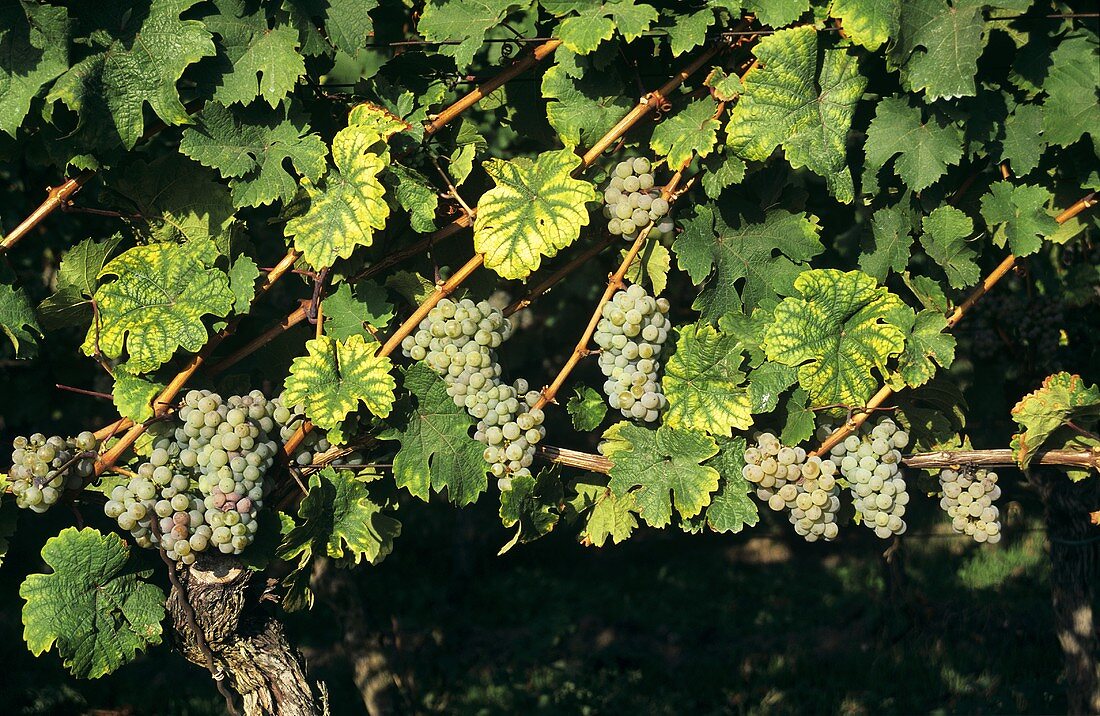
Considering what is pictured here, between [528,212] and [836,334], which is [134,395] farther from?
[836,334]

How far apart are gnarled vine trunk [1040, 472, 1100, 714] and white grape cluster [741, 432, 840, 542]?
1935 millimetres

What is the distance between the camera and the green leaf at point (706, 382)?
281 cm

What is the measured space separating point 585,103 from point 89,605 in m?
1.88

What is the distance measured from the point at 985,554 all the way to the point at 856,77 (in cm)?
580

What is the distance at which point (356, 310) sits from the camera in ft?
9.08

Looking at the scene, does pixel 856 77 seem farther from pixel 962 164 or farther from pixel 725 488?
pixel 725 488

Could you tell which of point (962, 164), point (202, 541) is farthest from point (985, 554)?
point (202, 541)

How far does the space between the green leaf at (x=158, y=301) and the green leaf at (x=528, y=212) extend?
2.37ft

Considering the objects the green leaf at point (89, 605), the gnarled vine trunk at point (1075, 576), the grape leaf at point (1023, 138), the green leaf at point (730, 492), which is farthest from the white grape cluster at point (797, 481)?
the gnarled vine trunk at point (1075, 576)

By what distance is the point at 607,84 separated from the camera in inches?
106

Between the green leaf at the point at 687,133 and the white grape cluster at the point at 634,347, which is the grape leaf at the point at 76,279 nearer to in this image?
the white grape cluster at the point at 634,347

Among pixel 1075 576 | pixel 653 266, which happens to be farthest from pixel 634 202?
pixel 1075 576

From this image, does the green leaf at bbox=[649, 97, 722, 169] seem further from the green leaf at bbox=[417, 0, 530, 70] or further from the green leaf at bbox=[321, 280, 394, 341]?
the green leaf at bbox=[321, 280, 394, 341]

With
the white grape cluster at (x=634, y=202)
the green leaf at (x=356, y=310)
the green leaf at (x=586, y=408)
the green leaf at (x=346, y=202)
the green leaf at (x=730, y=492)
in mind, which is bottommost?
the green leaf at (x=730, y=492)
